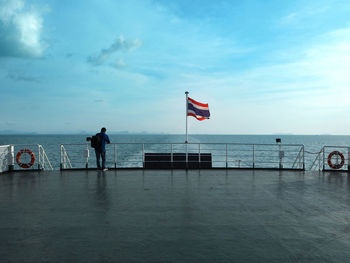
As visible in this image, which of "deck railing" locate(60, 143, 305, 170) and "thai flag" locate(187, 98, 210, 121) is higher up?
"thai flag" locate(187, 98, 210, 121)

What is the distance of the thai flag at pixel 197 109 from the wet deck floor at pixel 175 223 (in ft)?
16.5

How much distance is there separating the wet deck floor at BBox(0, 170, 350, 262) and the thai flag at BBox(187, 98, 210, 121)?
16.5ft

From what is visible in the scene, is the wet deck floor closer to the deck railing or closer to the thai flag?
the deck railing

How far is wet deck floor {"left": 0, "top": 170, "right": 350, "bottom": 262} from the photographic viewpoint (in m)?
3.16

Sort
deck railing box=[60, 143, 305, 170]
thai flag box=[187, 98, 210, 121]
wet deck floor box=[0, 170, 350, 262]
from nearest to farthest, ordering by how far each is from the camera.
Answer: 1. wet deck floor box=[0, 170, 350, 262]
2. deck railing box=[60, 143, 305, 170]
3. thai flag box=[187, 98, 210, 121]

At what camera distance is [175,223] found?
166 inches

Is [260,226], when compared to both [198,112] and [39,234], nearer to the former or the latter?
[39,234]

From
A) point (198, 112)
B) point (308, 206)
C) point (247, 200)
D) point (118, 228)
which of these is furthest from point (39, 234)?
point (198, 112)

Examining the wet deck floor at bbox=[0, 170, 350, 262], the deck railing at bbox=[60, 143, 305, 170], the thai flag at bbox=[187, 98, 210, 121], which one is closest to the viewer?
the wet deck floor at bbox=[0, 170, 350, 262]

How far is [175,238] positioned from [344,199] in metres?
4.52

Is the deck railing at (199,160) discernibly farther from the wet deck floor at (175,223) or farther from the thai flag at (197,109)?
the wet deck floor at (175,223)

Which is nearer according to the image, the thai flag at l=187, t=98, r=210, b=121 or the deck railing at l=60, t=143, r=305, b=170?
the deck railing at l=60, t=143, r=305, b=170

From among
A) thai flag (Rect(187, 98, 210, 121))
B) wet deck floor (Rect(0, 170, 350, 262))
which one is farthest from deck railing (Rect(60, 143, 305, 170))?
wet deck floor (Rect(0, 170, 350, 262))

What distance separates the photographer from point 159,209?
16.5 ft
